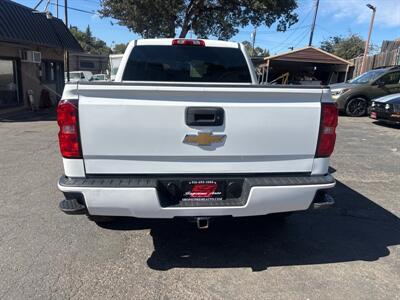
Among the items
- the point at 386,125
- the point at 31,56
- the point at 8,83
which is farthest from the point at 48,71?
the point at 386,125

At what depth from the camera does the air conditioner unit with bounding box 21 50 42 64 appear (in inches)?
625

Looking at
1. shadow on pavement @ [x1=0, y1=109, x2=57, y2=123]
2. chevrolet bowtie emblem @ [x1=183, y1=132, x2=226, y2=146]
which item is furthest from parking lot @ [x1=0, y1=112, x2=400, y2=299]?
shadow on pavement @ [x1=0, y1=109, x2=57, y2=123]

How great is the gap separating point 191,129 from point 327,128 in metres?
1.19

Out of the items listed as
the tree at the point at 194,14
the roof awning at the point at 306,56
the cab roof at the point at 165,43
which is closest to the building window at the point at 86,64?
the tree at the point at 194,14

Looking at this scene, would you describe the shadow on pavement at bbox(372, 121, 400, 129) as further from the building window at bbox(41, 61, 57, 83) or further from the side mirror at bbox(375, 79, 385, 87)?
the building window at bbox(41, 61, 57, 83)

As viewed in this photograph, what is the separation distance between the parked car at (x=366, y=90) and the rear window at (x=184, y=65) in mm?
10623

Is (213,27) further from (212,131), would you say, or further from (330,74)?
(212,131)

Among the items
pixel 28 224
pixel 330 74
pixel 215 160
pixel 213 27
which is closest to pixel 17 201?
pixel 28 224

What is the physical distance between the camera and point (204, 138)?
10.0 ft

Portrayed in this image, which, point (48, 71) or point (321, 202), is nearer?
point (321, 202)

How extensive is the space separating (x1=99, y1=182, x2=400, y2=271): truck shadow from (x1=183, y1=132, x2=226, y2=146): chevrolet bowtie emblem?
884 mm

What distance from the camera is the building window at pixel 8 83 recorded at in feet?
48.8

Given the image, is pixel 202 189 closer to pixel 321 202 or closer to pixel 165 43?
pixel 321 202

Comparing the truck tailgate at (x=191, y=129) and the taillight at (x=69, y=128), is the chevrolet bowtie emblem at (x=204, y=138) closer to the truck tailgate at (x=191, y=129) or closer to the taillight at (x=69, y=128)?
the truck tailgate at (x=191, y=129)
